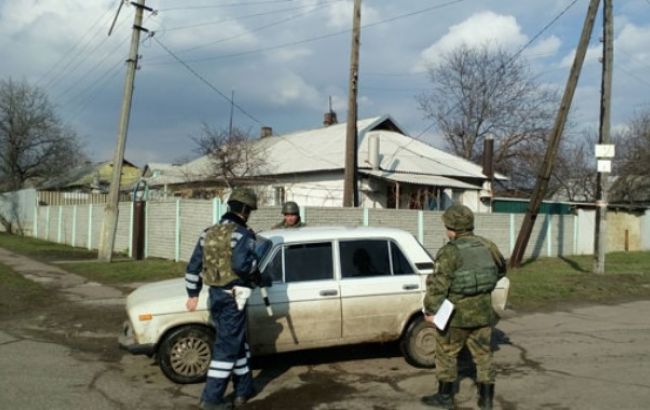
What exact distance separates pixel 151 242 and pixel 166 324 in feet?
40.6

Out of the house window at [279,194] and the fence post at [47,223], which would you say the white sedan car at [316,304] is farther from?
the fence post at [47,223]

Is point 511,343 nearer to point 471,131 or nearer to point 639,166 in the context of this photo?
point 639,166

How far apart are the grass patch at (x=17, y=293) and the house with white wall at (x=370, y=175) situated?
8002mm

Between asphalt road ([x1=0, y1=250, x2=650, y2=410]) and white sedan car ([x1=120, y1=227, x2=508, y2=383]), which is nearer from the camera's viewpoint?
asphalt road ([x1=0, y1=250, x2=650, y2=410])

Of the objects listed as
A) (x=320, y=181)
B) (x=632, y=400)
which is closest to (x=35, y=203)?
(x=320, y=181)

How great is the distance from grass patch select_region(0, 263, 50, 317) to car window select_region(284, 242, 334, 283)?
18.8 ft

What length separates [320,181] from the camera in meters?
23.0

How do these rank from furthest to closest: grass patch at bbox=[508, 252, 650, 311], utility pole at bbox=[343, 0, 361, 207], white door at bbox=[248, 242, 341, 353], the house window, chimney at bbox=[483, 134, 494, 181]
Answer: chimney at bbox=[483, 134, 494, 181] → the house window → utility pole at bbox=[343, 0, 361, 207] → grass patch at bbox=[508, 252, 650, 311] → white door at bbox=[248, 242, 341, 353]

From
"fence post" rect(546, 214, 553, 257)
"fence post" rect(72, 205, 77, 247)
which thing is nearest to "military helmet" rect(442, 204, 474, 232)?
"fence post" rect(546, 214, 553, 257)

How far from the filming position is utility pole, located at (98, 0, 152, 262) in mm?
17188

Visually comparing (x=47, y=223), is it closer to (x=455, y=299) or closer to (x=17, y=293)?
(x=17, y=293)

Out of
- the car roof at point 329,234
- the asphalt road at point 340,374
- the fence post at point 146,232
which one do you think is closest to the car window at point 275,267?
the car roof at point 329,234

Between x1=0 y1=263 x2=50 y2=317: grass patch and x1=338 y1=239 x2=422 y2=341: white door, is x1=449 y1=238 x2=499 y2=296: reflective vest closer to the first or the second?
x1=338 y1=239 x2=422 y2=341: white door

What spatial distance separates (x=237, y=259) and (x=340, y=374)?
6.53 ft
